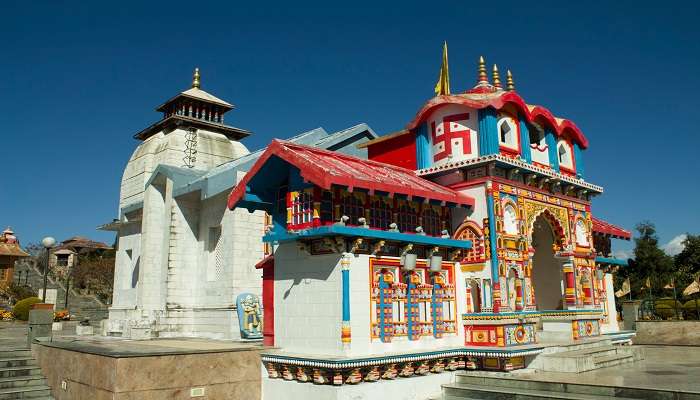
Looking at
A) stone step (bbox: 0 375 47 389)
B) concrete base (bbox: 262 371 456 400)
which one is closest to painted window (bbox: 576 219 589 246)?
concrete base (bbox: 262 371 456 400)

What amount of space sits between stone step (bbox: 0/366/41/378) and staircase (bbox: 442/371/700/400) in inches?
389

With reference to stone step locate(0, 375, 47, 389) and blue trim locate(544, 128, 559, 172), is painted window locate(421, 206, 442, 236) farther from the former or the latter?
stone step locate(0, 375, 47, 389)

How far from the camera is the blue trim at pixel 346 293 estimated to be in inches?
412

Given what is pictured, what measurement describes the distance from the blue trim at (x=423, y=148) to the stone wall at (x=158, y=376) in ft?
21.5

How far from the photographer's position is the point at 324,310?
10961 mm

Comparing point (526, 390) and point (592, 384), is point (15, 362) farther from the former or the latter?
point (592, 384)

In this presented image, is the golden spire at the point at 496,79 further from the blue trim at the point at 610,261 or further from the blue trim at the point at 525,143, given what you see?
the blue trim at the point at 610,261

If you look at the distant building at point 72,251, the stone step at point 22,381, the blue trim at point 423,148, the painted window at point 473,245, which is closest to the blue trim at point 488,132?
the blue trim at point 423,148

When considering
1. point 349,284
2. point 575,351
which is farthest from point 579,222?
point 349,284

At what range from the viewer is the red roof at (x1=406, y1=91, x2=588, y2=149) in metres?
13.7

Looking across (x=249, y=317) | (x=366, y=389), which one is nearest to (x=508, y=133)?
(x=366, y=389)

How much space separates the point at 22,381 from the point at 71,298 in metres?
30.6

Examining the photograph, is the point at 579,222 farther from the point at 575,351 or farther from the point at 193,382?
the point at 193,382

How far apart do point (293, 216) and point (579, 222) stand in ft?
29.3
